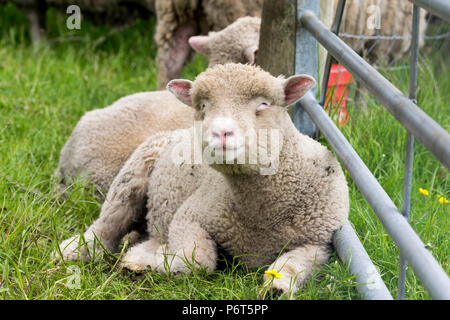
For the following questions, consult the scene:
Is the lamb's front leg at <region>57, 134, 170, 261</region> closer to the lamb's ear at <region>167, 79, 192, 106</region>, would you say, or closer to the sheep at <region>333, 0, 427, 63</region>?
the lamb's ear at <region>167, 79, 192, 106</region>

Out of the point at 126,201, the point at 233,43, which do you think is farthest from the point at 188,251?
the point at 233,43

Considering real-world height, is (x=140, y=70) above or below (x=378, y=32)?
below

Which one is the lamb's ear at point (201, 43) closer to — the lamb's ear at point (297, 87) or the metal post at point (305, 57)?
the metal post at point (305, 57)

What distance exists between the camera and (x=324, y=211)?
95.7 inches

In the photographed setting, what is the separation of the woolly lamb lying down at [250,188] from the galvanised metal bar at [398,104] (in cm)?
20

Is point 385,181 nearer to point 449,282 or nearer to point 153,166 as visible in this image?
point 153,166

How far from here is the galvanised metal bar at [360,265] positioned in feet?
6.51

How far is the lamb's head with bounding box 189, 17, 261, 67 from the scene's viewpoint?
13.7 ft

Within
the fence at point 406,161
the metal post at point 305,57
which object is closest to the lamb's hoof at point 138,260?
the fence at point 406,161

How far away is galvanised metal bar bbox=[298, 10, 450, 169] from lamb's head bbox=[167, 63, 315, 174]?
201 millimetres

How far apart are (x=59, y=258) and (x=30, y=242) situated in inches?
6.2

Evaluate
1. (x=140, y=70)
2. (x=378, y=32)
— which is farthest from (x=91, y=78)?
(x=378, y=32)

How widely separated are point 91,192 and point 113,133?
378mm

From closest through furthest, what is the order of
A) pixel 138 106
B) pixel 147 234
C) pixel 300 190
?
pixel 300 190 < pixel 147 234 < pixel 138 106
